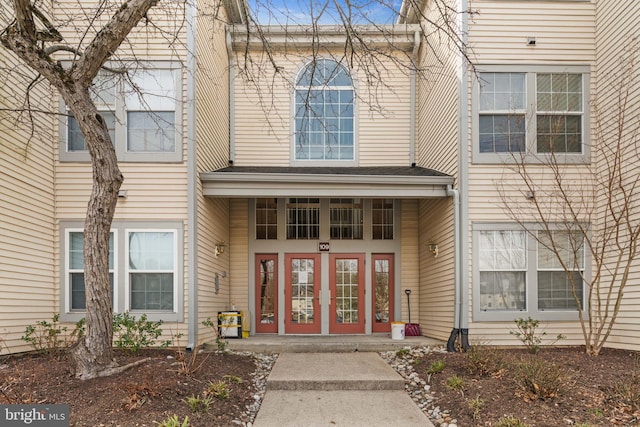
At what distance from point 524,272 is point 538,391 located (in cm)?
A: 291

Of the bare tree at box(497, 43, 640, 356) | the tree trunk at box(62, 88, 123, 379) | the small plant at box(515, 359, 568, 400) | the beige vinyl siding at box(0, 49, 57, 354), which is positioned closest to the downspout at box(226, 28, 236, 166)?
the beige vinyl siding at box(0, 49, 57, 354)

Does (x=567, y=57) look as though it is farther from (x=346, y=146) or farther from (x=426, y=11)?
(x=346, y=146)

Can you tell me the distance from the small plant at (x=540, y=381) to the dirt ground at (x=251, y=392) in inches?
0.4

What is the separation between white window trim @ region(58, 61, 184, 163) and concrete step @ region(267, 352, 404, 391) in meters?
3.61

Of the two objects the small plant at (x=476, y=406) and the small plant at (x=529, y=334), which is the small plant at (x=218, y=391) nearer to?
the small plant at (x=476, y=406)

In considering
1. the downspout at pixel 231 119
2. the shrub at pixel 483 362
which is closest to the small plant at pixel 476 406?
the shrub at pixel 483 362

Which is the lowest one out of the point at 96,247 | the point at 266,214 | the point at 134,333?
the point at 134,333

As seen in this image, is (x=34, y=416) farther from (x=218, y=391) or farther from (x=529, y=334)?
(x=529, y=334)

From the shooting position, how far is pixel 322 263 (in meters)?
9.61

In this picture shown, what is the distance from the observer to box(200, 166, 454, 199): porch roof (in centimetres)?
753

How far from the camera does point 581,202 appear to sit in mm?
7074

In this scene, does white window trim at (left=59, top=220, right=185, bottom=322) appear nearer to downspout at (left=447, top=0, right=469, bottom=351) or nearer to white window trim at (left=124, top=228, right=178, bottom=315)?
white window trim at (left=124, top=228, right=178, bottom=315)

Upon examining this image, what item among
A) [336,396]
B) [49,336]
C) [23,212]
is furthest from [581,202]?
[23,212]

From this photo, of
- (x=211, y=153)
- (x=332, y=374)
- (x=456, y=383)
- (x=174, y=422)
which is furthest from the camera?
(x=211, y=153)
